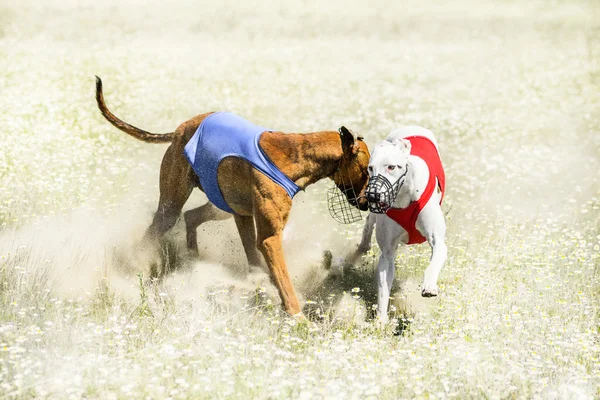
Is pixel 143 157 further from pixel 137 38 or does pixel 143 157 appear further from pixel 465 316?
pixel 137 38

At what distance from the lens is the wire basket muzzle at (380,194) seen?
558cm

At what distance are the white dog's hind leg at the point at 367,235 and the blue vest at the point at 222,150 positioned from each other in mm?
1603

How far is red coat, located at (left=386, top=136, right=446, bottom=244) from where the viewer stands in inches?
241

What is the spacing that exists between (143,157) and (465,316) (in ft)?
21.1

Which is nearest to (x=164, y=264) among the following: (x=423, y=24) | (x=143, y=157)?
(x=143, y=157)

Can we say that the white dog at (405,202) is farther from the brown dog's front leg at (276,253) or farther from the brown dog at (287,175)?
the brown dog's front leg at (276,253)

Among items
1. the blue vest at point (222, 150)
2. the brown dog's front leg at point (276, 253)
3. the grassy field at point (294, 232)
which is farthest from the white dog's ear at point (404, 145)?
the grassy field at point (294, 232)

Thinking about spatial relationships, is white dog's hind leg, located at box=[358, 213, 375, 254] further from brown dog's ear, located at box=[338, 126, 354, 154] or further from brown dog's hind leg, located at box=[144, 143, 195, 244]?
brown dog's hind leg, located at box=[144, 143, 195, 244]

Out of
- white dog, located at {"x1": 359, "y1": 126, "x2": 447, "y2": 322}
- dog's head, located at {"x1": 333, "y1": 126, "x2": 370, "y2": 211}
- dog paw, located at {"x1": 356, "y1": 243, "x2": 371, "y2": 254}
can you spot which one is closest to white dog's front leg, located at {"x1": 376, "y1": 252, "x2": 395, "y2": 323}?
white dog, located at {"x1": 359, "y1": 126, "x2": 447, "y2": 322}

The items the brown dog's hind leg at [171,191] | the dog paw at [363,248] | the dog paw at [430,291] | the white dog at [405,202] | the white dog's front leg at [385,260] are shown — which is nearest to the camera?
the white dog at [405,202]

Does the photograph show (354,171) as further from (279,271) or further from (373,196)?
(279,271)

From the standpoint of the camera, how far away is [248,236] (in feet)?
23.8

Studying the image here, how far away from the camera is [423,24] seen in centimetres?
2398

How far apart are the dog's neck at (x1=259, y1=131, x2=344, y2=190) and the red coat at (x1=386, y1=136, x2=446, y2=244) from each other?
63cm
